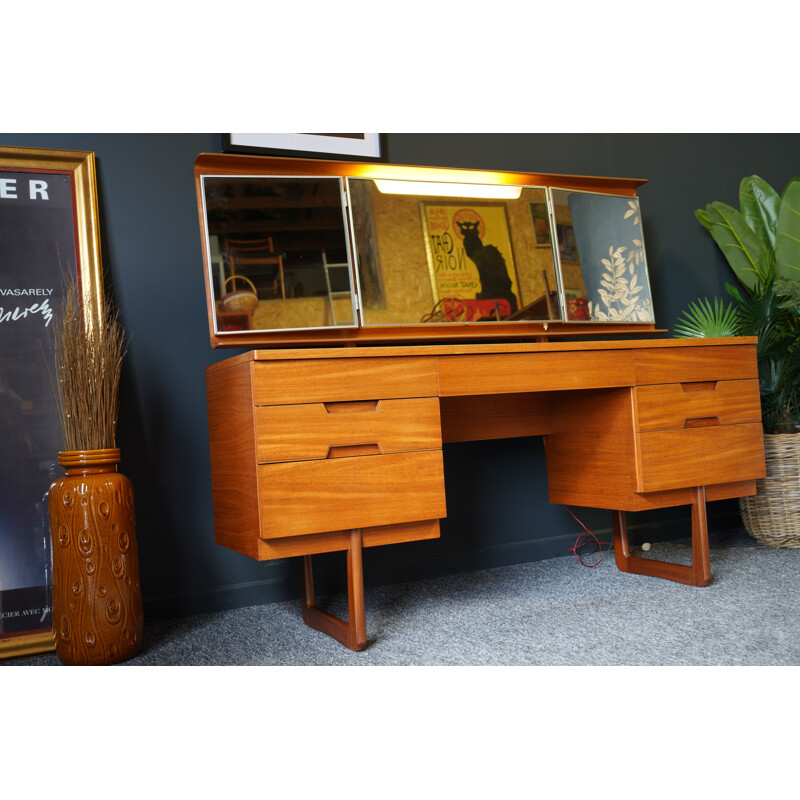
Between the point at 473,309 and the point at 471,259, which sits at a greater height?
the point at 471,259

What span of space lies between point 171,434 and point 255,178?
79cm

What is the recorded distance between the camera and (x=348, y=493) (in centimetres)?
176

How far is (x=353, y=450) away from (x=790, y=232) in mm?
1996

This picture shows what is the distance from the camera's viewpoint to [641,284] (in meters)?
2.68

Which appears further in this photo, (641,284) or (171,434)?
(641,284)

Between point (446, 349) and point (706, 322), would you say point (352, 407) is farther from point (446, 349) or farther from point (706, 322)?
point (706, 322)

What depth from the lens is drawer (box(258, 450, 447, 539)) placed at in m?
1.68

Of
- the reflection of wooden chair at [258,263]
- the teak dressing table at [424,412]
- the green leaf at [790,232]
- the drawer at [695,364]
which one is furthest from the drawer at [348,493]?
the green leaf at [790,232]

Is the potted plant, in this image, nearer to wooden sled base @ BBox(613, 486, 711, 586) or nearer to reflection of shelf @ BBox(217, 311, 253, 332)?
wooden sled base @ BBox(613, 486, 711, 586)

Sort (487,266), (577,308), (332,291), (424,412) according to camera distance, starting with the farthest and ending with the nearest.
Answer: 1. (577,308)
2. (487,266)
3. (332,291)
4. (424,412)

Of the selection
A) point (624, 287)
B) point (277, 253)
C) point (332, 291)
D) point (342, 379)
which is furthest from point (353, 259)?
point (624, 287)

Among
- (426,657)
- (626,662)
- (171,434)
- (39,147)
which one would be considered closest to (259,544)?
Answer: (426,657)

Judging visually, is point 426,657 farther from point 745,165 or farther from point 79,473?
point 745,165

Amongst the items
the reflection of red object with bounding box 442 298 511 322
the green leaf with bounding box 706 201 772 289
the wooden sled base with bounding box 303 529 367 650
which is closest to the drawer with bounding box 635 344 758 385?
the reflection of red object with bounding box 442 298 511 322
